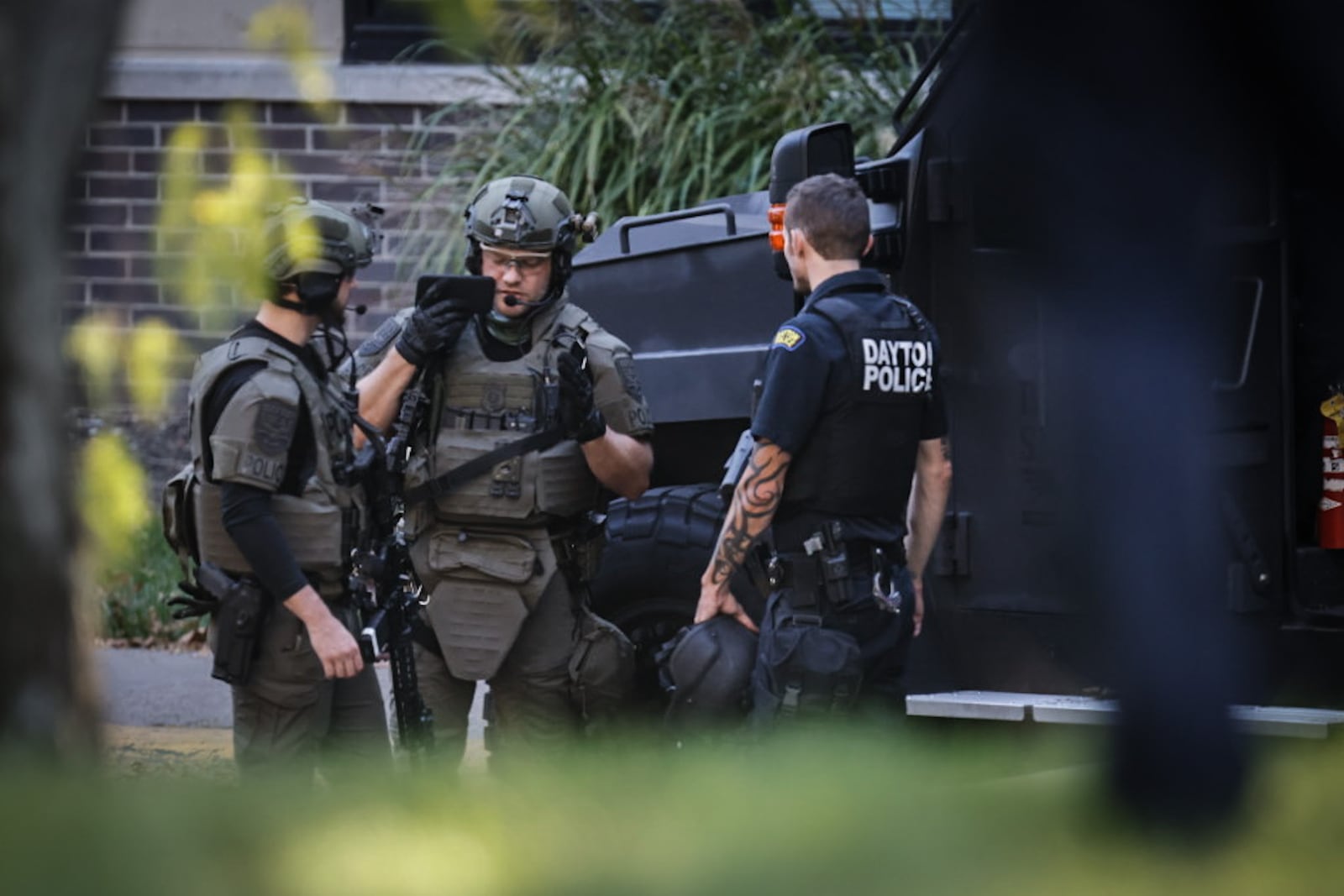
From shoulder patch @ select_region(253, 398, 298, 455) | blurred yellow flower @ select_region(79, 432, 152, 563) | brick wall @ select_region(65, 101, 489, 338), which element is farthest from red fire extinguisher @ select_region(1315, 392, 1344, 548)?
brick wall @ select_region(65, 101, 489, 338)

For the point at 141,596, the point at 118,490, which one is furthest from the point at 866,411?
the point at 118,490

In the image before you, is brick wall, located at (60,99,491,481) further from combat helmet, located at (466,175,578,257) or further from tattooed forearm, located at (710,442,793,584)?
tattooed forearm, located at (710,442,793,584)

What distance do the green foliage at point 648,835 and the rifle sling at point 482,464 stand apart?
149 inches

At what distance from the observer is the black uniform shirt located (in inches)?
182

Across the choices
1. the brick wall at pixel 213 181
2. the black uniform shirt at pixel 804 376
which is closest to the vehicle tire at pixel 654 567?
the black uniform shirt at pixel 804 376

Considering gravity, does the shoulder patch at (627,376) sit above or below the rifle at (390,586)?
above

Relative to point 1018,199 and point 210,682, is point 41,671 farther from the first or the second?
point 210,682

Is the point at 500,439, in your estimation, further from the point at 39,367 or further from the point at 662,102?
the point at 662,102

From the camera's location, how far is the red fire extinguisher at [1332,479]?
5234mm

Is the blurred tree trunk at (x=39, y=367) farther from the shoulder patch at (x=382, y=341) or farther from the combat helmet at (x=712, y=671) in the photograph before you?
the shoulder patch at (x=382, y=341)

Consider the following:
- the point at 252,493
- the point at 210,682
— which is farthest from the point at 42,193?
the point at 210,682

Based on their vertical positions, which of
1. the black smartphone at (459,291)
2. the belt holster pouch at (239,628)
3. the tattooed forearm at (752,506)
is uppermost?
the black smartphone at (459,291)

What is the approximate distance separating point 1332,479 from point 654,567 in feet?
6.14

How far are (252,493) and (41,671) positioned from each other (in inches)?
134
